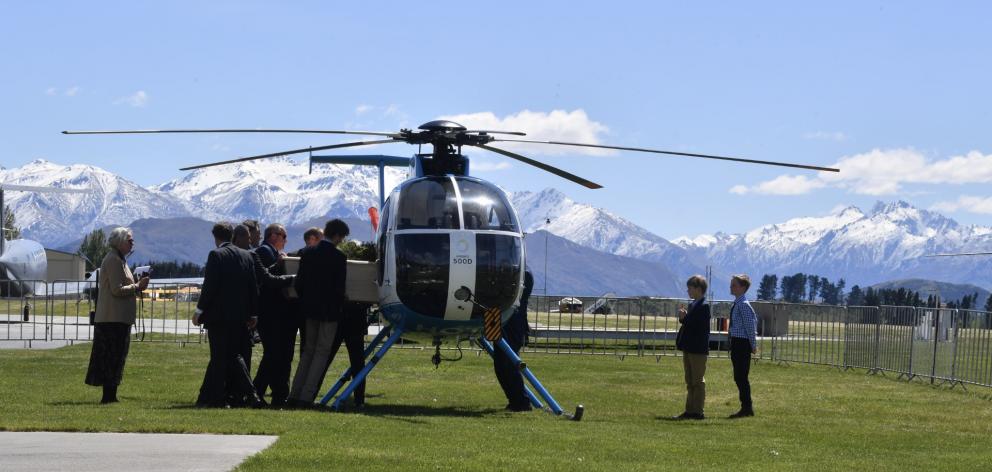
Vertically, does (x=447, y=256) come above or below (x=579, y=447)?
above

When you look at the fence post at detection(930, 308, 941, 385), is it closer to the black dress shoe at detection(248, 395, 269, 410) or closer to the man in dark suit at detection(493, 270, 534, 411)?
the man in dark suit at detection(493, 270, 534, 411)

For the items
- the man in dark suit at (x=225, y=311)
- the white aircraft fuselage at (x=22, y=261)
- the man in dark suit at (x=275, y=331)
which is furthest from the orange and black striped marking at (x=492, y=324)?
the white aircraft fuselage at (x=22, y=261)

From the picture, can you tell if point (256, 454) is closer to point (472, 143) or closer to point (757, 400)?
point (472, 143)

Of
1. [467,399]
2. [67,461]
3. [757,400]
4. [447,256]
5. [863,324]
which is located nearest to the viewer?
[67,461]

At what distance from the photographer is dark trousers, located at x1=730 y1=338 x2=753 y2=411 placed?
57.0 ft

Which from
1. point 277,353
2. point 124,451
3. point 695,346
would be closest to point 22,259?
point 277,353

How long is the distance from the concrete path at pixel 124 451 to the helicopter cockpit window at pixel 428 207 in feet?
15.0

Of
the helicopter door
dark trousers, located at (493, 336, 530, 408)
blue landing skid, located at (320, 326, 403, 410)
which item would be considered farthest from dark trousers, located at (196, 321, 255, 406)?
dark trousers, located at (493, 336, 530, 408)

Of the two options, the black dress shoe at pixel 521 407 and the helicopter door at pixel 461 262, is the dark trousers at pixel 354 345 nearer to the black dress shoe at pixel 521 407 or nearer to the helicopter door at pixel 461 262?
the helicopter door at pixel 461 262

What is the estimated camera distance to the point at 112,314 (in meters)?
15.5

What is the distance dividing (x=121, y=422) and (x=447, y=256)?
14.9 feet

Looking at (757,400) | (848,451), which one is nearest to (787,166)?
(848,451)

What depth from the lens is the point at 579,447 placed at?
12461mm

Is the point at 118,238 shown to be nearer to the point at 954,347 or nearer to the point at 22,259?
the point at 954,347
